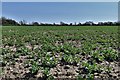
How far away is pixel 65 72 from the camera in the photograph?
10742 millimetres

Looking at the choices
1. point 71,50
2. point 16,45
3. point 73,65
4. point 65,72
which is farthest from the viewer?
point 16,45

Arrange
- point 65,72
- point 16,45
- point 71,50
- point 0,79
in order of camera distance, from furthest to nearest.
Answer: point 16,45
point 71,50
point 65,72
point 0,79

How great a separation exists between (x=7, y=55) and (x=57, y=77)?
4.49 m

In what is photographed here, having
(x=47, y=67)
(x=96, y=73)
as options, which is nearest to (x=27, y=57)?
(x=47, y=67)

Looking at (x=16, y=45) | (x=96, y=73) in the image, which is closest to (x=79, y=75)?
(x=96, y=73)

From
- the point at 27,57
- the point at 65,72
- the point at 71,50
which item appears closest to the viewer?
the point at 65,72

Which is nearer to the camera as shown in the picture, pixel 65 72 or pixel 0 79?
pixel 0 79

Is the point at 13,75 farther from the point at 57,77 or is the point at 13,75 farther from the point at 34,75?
the point at 57,77

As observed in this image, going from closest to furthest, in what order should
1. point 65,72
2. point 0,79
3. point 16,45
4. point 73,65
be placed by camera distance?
point 0,79, point 65,72, point 73,65, point 16,45

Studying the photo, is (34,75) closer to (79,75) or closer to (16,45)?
(79,75)

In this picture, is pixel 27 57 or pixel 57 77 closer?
pixel 57 77

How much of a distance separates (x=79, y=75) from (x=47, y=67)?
1.67 metres

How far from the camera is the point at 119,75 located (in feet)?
34.5

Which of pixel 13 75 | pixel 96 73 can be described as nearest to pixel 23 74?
pixel 13 75
